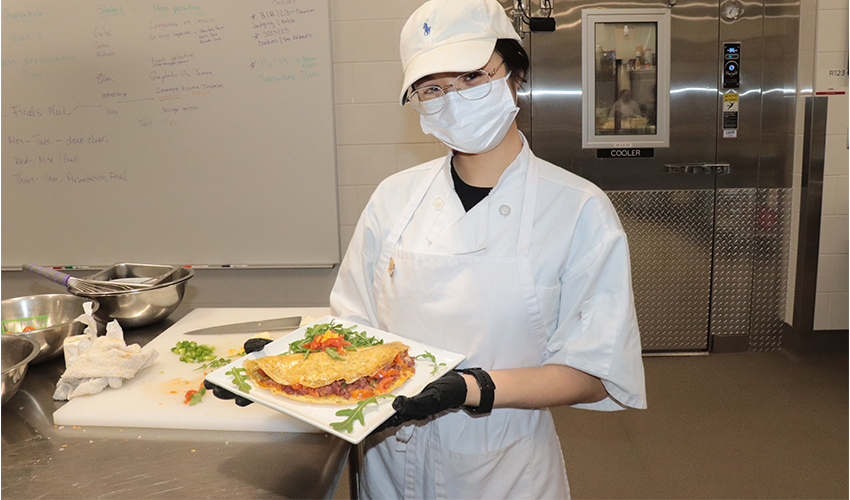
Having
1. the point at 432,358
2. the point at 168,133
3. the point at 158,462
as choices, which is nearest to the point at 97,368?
the point at 158,462

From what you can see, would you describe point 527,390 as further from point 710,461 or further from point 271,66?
point 271,66

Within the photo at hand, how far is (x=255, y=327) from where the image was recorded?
1.87 m

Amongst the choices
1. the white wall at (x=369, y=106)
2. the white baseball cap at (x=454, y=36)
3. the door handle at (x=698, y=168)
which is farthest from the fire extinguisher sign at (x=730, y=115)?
the white baseball cap at (x=454, y=36)

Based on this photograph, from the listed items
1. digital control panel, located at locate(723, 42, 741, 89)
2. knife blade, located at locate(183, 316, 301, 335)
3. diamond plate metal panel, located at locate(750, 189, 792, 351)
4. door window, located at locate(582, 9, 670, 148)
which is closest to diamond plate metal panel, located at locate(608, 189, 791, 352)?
diamond plate metal panel, located at locate(750, 189, 792, 351)

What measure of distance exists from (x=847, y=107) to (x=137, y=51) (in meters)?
3.65

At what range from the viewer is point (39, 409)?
1.39 metres

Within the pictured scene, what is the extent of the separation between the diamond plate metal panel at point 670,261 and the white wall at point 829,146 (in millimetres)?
490

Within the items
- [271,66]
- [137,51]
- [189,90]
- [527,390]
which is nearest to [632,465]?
[527,390]

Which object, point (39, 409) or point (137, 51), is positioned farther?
point (137, 51)

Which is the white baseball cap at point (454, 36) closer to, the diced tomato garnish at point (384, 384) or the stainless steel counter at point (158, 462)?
the diced tomato garnish at point (384, 384)

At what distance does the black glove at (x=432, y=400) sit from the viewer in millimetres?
1071

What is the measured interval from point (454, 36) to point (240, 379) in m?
0.78

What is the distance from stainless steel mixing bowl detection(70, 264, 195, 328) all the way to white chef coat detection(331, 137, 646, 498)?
72 centimetres

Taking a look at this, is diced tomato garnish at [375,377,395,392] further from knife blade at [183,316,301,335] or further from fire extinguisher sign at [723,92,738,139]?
fire extinguisher sign at [723,92,738,139]
